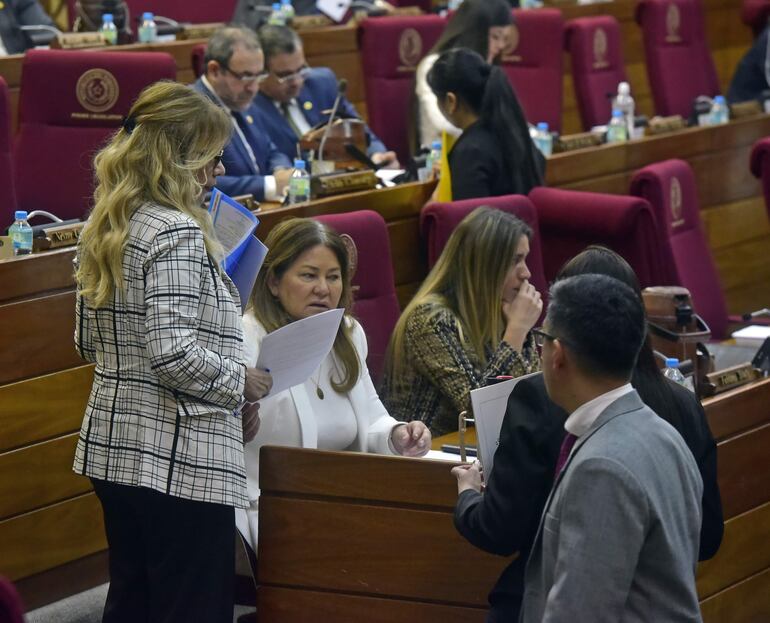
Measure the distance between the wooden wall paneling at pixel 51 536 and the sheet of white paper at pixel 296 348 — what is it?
0.91 m

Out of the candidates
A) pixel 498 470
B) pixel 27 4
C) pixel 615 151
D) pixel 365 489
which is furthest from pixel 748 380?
pixel 27 4

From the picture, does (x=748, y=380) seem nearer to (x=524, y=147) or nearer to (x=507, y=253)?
(x=507, y=253)

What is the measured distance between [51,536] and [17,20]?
2.64 m

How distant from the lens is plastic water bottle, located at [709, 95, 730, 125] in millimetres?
5180

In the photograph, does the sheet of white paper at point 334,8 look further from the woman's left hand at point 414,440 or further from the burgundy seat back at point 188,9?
the woman's left hand at point 414,440

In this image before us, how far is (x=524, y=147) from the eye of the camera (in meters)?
3.96

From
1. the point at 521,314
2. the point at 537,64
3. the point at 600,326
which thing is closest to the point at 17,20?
the point at 537,64

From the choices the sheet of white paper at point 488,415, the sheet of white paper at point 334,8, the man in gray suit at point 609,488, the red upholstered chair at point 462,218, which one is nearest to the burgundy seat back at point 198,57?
the sheet of white paper at point 334,8

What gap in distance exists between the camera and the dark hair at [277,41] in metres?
4.73

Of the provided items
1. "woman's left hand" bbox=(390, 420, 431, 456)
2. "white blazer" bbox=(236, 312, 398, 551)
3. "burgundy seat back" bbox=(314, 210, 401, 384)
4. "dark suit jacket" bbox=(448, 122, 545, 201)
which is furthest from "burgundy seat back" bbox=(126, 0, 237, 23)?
"woman's left hand" bbox=(390, 420, 431, 456)

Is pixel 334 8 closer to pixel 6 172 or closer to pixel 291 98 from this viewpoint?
pixel 291 98

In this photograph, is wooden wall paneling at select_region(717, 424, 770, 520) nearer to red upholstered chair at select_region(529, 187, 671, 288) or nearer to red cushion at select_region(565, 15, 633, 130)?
red upholstered chair at select_region(529, 187, 671, 288)

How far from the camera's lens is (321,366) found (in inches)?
108

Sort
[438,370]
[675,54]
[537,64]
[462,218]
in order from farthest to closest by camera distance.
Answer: [675,54] → [537,64] → [462,218] → [438,370]
